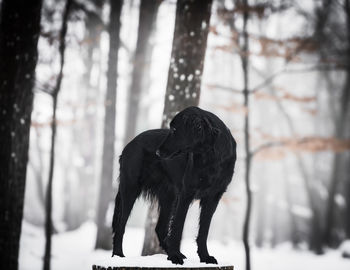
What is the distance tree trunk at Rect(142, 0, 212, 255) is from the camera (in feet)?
20.6

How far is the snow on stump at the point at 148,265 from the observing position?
3.74 metres

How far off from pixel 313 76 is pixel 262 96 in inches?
593

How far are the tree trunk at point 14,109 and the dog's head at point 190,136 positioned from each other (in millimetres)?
3503

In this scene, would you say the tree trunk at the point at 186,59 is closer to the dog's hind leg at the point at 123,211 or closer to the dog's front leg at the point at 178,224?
the dog's hind leg at the point at 123,211

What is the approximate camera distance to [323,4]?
53.7ft

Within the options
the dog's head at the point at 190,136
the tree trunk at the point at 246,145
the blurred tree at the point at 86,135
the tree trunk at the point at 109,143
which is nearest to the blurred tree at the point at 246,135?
the tree trunk at the point at 246,145

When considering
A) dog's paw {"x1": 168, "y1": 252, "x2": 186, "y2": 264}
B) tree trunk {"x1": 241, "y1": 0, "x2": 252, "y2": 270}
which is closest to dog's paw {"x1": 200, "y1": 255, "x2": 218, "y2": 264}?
dog's paw {"x1": 168, "y1": 252, "x2": 186, "y2": 264}

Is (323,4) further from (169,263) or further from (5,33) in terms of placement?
(169,263)

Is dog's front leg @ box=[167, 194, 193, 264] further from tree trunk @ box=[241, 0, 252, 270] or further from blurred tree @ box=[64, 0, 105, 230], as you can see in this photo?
blurred tree @ box=[64, 0, 105, 230]

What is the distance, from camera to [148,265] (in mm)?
3789

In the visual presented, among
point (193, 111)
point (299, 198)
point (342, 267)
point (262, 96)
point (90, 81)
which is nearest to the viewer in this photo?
point (193, 111)

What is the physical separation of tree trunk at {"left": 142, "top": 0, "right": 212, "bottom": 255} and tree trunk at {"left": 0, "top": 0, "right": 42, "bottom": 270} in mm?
2104

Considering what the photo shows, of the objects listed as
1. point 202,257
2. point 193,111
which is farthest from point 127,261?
point 193,111

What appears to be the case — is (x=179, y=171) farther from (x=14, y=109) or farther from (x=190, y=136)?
(x=14, y=109)
